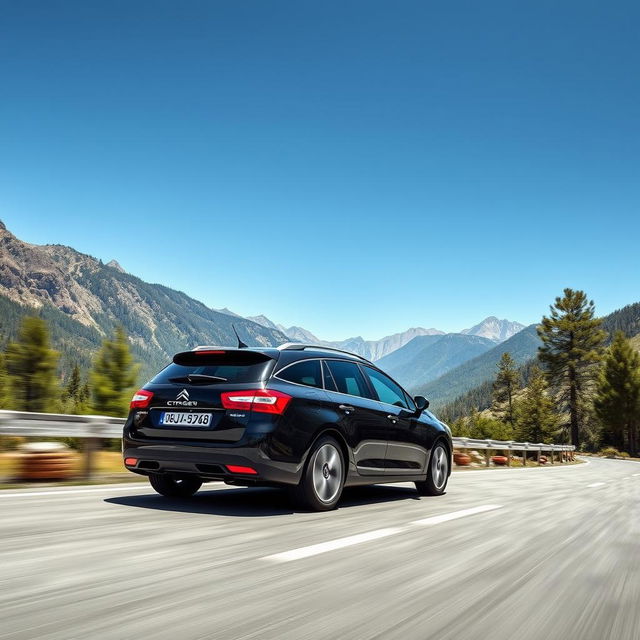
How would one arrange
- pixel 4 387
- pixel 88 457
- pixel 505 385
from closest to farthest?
pixel 88 457
pixel 4 387
pixel 505 385

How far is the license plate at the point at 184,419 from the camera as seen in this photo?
635 centimetres

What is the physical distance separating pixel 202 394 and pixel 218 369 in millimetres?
356

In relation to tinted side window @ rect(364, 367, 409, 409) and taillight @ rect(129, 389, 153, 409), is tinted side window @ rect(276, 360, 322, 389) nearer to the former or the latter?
tinted side window @ rect(364, 367, 409, 409)

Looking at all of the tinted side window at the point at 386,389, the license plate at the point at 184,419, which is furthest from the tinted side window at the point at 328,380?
the license plate at the point at 184,419

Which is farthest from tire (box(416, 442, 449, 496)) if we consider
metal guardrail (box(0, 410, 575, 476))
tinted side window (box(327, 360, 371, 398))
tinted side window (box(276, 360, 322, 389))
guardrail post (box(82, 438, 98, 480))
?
guardrail post (box(82, 438, 98, 480))

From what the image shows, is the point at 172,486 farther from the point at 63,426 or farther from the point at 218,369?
the point at 63,426

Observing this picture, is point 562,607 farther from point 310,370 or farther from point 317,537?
point 310,370

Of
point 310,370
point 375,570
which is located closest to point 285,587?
point 375,570

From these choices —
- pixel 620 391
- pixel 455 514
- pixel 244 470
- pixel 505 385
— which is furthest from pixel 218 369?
pixel 505 385

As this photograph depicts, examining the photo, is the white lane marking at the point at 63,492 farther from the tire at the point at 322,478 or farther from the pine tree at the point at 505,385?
the pine tree at the point at 505,385

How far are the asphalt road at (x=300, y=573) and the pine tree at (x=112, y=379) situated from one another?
18.2m

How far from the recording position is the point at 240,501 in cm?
740

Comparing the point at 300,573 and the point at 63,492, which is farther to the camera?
the point at 63,492

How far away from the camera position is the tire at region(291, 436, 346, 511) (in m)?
6.52
